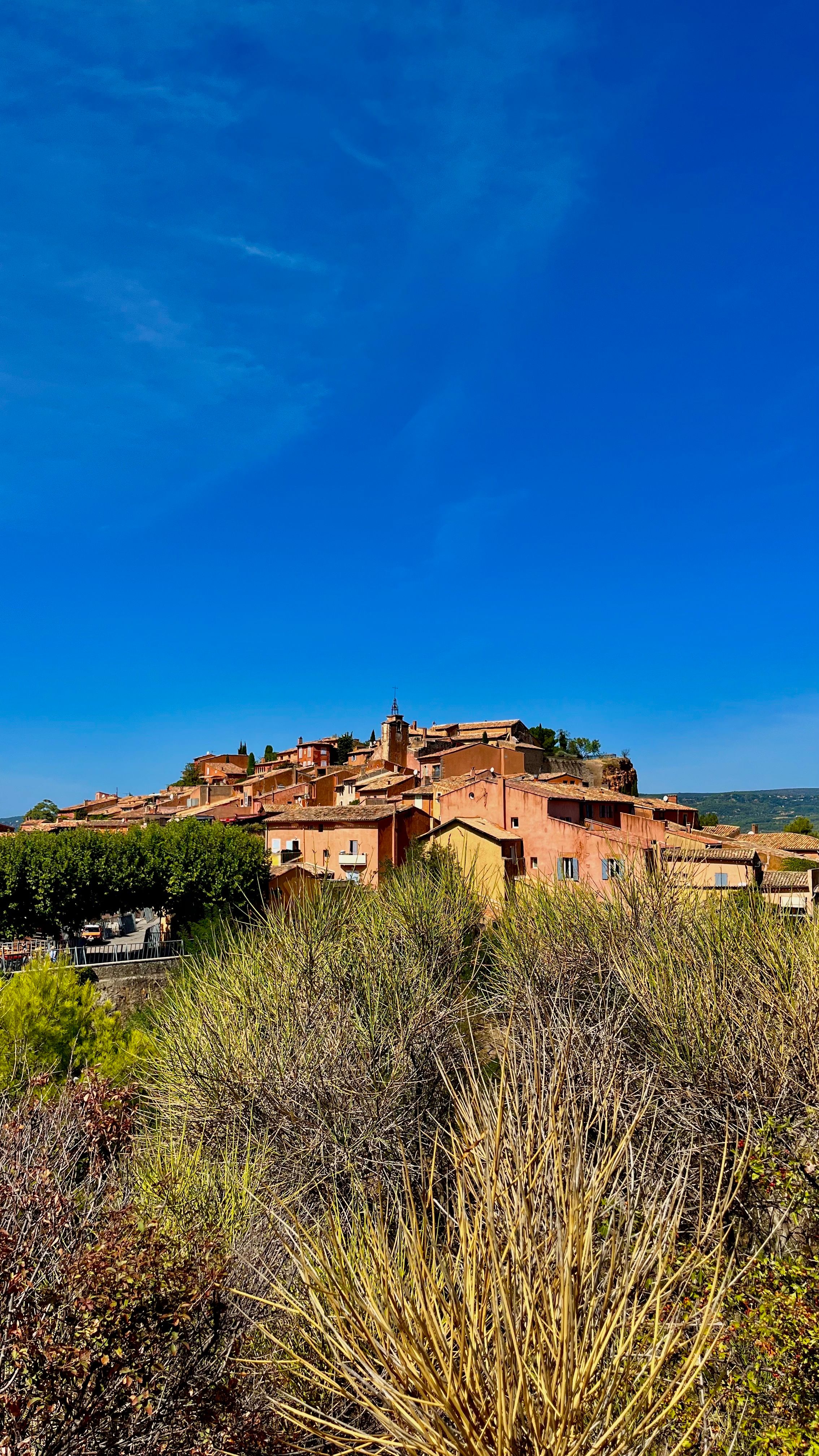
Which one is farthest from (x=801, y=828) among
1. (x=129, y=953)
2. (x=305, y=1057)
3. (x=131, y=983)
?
(x=305, y=1057)

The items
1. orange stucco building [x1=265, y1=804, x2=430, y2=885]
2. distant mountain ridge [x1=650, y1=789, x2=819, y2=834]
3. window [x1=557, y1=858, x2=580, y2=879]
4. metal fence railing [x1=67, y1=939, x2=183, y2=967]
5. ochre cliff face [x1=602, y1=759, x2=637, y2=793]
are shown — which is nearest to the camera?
metal fence railing [x1=67, y1=939, x2=183, y2=967]

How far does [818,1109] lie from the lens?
355 inches

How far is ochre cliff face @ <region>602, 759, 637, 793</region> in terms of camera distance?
58.0 meters

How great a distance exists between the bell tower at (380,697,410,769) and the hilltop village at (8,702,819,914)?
13.9 feet

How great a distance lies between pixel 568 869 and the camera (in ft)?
92.2

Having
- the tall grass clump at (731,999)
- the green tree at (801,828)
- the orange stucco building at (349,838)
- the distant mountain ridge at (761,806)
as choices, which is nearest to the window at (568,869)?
the orange stucco building at (349,838)

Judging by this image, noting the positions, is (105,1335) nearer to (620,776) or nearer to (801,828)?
(620,776)

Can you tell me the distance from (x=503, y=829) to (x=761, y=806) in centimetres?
13786

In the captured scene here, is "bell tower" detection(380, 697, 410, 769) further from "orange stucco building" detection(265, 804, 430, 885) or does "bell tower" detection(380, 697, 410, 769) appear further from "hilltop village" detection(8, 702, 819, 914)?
"orange stucco building" detection(265, 804, 430, 885)

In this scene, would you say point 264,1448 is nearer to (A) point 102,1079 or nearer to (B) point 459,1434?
(B) point 459,1434

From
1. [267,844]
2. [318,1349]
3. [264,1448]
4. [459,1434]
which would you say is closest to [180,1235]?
[264,1448]

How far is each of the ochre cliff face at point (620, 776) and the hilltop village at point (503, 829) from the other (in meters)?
0.15

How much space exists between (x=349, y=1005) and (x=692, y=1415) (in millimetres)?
9539

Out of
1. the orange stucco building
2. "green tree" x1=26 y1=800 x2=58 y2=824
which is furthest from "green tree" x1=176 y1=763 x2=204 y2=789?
the orange stucco building
